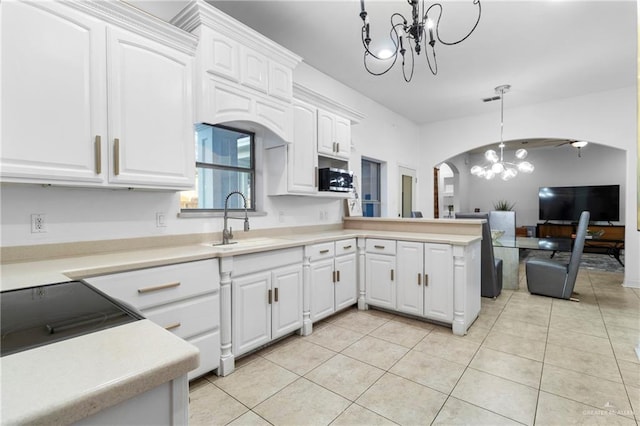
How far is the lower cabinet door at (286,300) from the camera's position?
2502mm

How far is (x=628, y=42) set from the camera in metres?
3.34

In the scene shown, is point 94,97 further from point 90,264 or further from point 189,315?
point 189,315

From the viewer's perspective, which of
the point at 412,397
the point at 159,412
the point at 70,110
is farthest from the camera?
the point at 412,397

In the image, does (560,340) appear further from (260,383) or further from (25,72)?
(25,72)

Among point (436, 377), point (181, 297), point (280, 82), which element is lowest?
point (436, 377)

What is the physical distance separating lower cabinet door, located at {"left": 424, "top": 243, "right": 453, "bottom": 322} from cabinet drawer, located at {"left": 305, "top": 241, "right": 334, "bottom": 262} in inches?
37.2

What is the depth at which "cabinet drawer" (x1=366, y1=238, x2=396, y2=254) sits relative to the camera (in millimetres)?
3217

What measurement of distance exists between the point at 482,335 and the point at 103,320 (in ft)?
9.73

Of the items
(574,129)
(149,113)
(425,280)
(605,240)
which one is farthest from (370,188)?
(605,240)

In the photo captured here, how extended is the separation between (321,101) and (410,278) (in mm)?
2165

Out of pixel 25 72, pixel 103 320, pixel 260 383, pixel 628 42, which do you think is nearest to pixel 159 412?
pixel 103 320

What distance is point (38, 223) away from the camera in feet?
6.09

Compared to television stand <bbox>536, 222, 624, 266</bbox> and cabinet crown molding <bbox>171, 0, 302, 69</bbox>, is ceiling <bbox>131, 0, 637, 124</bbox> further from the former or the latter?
television stand <bbox>536, 222, 624, 266</bbox>

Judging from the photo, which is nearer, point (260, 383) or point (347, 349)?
point (260, 383)
